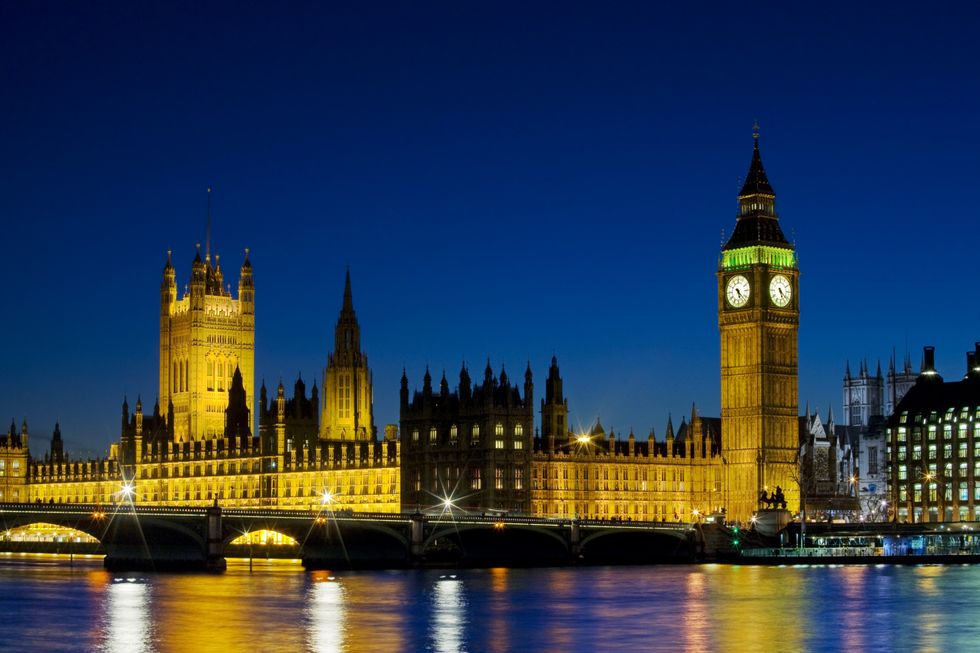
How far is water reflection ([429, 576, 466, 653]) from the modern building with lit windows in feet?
228

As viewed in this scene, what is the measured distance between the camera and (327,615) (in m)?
84.0

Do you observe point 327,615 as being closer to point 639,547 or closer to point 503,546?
point 503,546

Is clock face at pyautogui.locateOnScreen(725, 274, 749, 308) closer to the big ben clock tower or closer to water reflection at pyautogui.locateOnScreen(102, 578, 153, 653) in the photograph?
the big ben clock tower

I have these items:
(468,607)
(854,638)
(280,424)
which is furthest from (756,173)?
(854,638)

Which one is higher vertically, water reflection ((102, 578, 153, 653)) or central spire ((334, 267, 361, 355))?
central spire ((334, 267, 361, 355))

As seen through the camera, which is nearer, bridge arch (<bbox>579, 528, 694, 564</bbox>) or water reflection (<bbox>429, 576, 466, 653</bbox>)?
water reflection (<bbox>429, 576, 466, 653</bbox>)

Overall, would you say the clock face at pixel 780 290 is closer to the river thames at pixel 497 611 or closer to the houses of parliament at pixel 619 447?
the houses of parliament at pixel 619 447

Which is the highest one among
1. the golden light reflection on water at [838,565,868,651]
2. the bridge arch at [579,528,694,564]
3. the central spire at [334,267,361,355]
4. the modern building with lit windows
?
the central spire at [334,267,361,355]

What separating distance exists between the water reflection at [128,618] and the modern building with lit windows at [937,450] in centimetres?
8039

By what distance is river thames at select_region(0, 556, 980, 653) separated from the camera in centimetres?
7306

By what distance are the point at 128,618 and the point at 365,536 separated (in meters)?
46.1

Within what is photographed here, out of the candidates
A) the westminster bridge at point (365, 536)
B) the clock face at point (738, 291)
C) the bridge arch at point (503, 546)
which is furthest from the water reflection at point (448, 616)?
the clock face at point (738, 291)

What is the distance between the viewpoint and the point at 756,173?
15688 centimetres

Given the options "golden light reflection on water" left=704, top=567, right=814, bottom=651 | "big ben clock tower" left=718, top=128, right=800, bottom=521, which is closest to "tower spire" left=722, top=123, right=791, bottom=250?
"big ben clock tower" left=718, top=128, right=800, bottom=521
